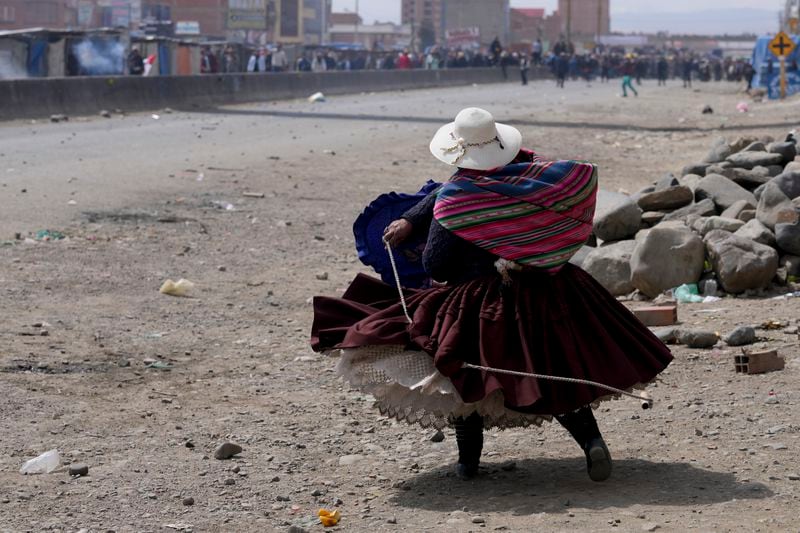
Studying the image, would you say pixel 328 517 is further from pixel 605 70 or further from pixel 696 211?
pixel 605 70

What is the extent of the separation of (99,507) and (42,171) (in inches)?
424

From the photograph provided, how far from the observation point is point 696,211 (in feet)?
34.5

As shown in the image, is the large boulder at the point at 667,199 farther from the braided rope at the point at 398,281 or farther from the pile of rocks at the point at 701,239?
the braided rope at the point at 398,281

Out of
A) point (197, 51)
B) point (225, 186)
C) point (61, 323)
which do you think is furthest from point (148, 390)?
point (197, 51)

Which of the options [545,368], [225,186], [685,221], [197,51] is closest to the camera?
[545,368]

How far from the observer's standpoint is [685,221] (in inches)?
401

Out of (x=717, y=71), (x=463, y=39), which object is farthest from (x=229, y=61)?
(x=463, y=39)

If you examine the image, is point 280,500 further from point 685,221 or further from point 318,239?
point 318,239

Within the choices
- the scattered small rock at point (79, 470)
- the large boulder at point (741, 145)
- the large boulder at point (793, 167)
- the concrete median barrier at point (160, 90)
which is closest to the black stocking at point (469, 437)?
the scattered small rock at point (79, 470)

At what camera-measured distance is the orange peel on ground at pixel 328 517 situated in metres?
4.75

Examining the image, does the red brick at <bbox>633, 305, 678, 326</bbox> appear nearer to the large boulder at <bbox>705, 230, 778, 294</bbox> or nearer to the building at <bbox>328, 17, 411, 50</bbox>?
the large boulder at <bbox>705, 230, 778, 294</bbox>

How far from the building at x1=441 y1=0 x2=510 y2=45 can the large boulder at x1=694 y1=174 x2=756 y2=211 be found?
5503 inches

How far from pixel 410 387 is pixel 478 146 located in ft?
3.12

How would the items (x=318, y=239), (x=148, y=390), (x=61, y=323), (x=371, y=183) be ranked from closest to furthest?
(x=148, y=390)
(x=61, y=323)
(x=318, y=239)
(x=371, y=183)
